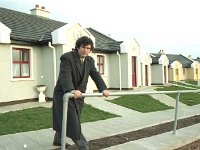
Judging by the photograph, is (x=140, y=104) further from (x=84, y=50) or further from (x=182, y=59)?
(x=182, y=59)

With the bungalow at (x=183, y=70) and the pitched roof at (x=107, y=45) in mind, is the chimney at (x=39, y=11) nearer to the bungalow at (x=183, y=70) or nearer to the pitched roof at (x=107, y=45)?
the pitched roof at (x=107, y=45)

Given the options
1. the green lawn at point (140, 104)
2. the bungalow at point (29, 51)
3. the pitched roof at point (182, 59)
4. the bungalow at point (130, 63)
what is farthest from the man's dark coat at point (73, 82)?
the pitched roof at point (182, 59)

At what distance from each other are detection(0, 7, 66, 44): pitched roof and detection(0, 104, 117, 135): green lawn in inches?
209

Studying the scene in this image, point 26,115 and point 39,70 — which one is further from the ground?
point 39,70

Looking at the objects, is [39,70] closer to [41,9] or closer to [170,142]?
[41,9]

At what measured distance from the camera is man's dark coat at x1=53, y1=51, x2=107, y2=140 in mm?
4797

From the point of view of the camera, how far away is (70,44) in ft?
54.5

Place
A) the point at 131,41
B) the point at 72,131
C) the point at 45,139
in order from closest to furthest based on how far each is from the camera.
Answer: the point at 72,131 → the point at 45,139 → the point at 131,41

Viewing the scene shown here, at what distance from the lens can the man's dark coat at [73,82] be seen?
4.80 metres

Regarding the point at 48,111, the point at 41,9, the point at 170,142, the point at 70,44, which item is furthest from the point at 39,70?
the point at 170,142

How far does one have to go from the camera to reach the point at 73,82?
4.98 meters

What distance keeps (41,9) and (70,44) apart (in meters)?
8.90

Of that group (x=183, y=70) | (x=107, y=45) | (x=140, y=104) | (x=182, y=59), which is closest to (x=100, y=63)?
(x=107, y=45)

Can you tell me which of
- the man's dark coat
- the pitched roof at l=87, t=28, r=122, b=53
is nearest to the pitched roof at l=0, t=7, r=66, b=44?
the pitched roof at l=87, t=28, r=122, b=53
